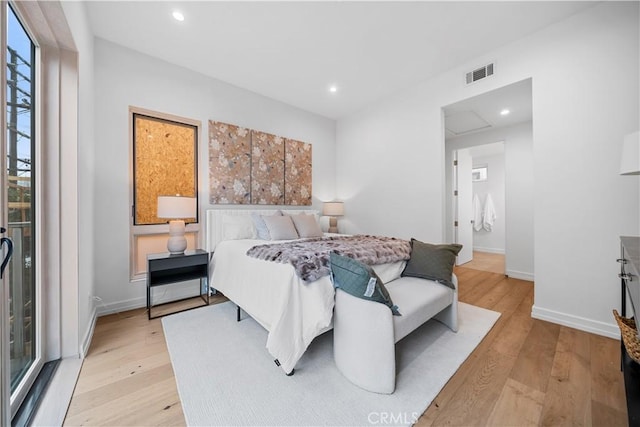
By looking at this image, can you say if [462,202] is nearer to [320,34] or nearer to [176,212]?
[320,34]

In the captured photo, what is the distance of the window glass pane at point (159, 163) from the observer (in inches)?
106

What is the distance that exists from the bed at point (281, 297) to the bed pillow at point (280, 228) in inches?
16.9

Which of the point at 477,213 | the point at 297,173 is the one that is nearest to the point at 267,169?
the point at 297,173

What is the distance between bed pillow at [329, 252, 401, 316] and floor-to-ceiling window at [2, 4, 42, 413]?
1.78m

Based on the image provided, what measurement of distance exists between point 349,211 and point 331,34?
2.75 metres

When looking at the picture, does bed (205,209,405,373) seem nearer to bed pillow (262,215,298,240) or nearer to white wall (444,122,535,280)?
bed pillow (262,215,298,240)

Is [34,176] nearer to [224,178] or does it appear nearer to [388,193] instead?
[224,178]

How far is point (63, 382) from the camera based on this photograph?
1470mm

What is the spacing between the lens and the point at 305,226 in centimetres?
324

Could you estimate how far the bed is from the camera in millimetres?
1548

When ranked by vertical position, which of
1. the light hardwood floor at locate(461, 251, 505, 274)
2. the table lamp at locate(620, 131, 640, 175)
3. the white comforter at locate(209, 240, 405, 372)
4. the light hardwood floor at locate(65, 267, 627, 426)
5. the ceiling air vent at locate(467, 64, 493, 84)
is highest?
the ceiling air vent at locate(467, 64, 493, 84)

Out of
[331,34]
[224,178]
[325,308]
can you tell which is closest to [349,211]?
[224,178]

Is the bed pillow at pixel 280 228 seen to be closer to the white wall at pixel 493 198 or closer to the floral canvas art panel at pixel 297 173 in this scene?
the floral canvas art panel at pixel 297 173

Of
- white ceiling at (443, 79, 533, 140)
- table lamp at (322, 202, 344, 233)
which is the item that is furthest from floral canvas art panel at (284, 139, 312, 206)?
white ceiling at (443, 79, 533, 140)
